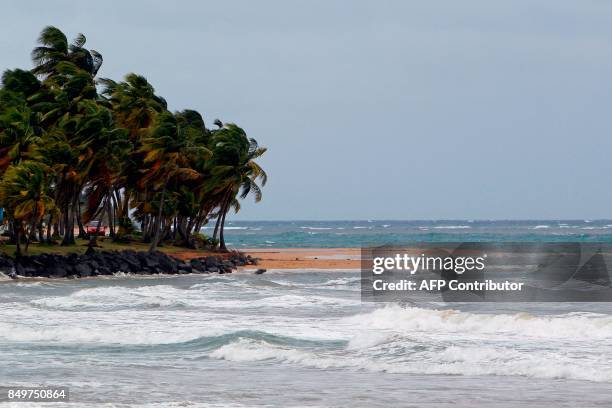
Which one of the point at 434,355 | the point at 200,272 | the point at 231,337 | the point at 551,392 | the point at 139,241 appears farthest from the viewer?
the point at 139,241

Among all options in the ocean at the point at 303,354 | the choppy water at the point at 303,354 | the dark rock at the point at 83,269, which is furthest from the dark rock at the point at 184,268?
the choppy water at the point at 303,354

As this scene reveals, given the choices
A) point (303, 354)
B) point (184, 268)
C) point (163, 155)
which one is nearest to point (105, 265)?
point (184, 268)

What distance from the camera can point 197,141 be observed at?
222 feet

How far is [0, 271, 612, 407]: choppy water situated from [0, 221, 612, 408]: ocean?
0.10ft

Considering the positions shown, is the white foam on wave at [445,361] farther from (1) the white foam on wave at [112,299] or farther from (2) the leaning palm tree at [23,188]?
(2) the leaning palm tree at [23,188]

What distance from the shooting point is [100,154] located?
5322cm

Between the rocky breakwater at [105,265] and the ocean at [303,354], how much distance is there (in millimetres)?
13529

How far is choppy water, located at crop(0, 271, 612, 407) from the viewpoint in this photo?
16.4 meters

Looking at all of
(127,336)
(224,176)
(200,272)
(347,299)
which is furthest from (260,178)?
(127,336)

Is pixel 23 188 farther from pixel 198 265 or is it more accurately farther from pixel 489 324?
pixel 489 324

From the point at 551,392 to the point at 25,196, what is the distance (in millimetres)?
34310

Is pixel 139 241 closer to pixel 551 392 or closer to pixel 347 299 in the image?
→ pixel 347 299

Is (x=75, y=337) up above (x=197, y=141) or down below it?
below

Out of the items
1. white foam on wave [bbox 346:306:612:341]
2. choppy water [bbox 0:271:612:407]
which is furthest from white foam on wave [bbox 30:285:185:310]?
white foam on wave [bbox 346:306:612:341]
